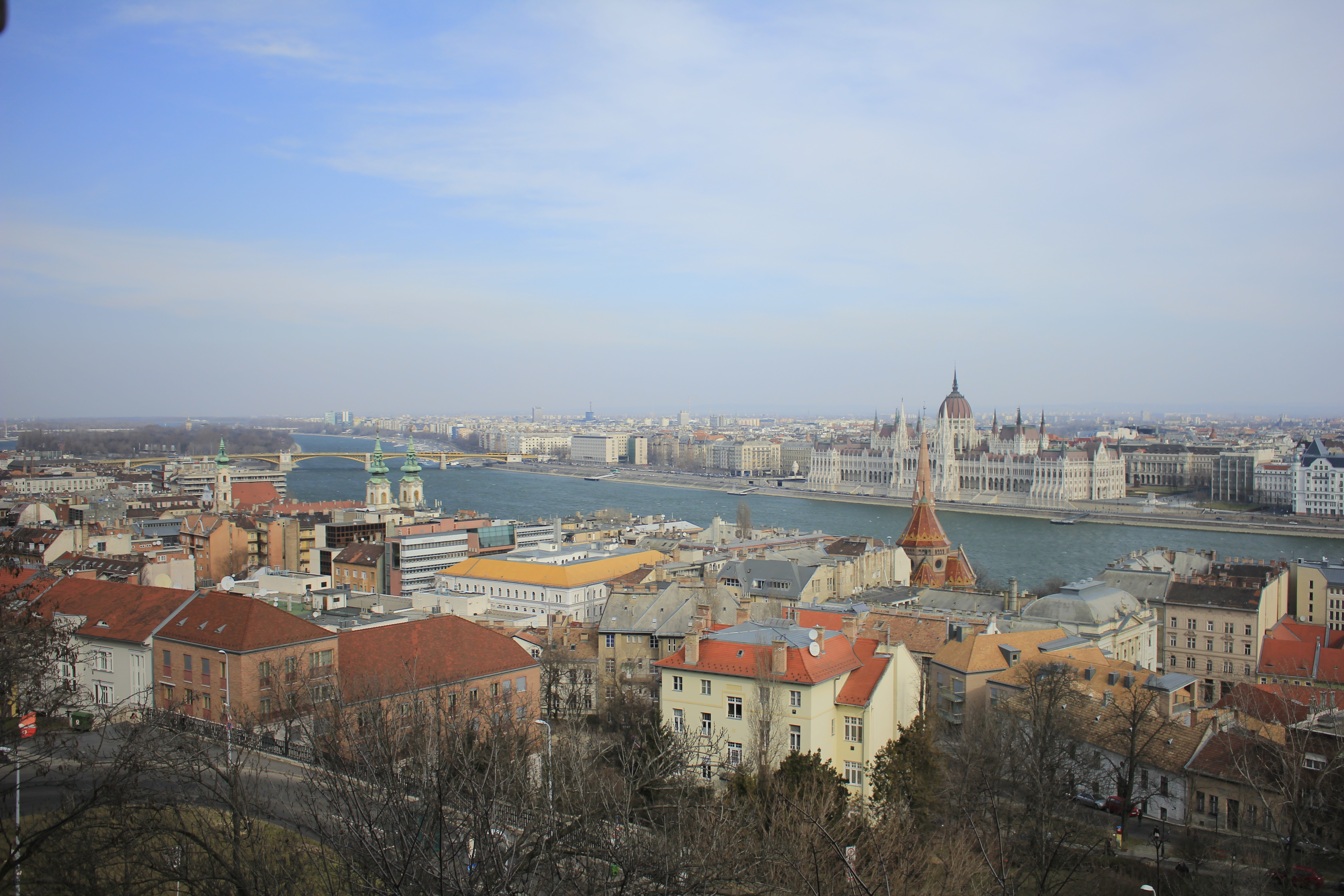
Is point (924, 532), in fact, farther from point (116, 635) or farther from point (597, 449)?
point (597, 449)

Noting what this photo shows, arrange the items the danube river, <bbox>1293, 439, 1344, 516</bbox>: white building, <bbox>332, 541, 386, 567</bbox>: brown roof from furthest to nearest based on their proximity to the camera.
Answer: <bbox>1293, 439, 1344, 516</bbox>: white building, the danube river, <bbox>332, 541, 386, 567</bbox>: brown roof

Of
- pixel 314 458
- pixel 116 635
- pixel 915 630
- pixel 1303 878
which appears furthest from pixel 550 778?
pixel 314 458

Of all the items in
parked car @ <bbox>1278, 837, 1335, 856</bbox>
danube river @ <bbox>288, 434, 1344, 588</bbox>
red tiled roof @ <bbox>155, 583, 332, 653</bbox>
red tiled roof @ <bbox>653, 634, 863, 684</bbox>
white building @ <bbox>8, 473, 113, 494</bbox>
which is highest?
red tiled roof @ <bbox>155, 583, 332, 653</bbox>

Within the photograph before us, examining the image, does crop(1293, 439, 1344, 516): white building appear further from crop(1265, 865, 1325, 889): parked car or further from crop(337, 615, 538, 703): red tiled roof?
crop(337, 615, 538, 703): red tiled roof

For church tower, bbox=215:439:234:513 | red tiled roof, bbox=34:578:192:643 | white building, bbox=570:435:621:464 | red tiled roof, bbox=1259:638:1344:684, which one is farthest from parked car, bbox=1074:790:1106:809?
white building, bbox=570:435:621:464

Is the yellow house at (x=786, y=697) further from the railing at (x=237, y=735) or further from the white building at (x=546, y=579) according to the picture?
the white building at (x=546, y=579)

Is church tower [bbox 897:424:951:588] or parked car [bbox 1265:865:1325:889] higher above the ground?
church tower [bbox 897:424:951:588]
